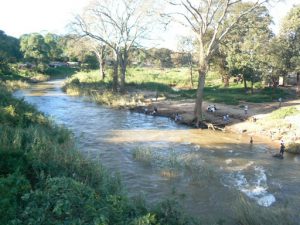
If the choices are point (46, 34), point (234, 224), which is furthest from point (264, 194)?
point (46, 34)

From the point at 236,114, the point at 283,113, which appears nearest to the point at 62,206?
the point at 283,113

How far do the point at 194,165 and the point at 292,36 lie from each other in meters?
32.1

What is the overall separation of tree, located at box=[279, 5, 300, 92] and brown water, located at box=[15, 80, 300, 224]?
18.6 metres

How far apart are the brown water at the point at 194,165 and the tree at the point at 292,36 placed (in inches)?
731

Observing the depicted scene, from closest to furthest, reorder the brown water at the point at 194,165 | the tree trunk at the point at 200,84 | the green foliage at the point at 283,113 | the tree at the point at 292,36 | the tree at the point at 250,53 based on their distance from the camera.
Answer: the brown water at the point at 194,165
the green foliage at the point at 283,113
the tree trunk at the point at 200,84
the tree at the point at 292,36
the tree at the point at 250,53

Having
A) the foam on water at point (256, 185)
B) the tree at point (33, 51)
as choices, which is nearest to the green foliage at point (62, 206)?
the foam on water at point (256, 185)

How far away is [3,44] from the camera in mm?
82875

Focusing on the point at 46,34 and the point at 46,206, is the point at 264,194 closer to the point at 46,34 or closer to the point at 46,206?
the point at 46,206

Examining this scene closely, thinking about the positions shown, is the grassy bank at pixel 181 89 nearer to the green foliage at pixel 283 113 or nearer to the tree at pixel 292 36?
the tree at pixel 292 36

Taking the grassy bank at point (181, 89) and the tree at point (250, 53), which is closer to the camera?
the grassy bank at point (181, 89)

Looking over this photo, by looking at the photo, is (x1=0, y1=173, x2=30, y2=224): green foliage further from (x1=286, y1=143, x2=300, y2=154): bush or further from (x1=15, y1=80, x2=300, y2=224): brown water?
(x1=286, y1=143, x2=300, y2=154): bush

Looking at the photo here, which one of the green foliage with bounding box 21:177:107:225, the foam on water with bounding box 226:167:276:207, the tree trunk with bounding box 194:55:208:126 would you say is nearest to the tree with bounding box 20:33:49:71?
the tree trunk with bounding box 194:55:208:126

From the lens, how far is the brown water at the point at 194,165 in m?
13.0

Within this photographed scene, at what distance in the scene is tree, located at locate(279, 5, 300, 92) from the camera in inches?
1595
